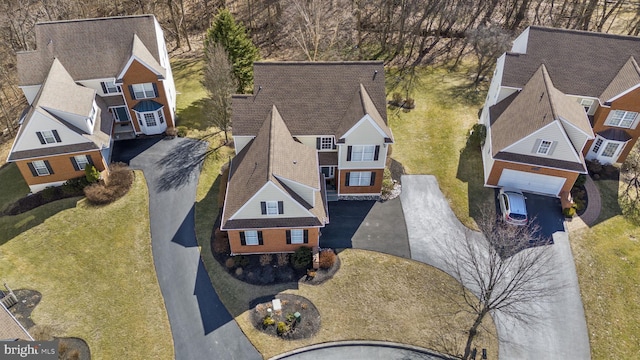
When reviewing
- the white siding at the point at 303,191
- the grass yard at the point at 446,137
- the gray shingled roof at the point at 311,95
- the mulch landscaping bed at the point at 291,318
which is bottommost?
the mulch landscaping bed at the point at 291,318

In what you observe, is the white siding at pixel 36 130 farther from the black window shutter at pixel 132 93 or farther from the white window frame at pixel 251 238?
the white window frame at pixel 251 238

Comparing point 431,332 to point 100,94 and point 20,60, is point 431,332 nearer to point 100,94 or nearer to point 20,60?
point 100,94

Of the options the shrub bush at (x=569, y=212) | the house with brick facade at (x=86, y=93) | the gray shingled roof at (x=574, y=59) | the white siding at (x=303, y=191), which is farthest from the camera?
the gray shingled roof at (x=574, y=59)

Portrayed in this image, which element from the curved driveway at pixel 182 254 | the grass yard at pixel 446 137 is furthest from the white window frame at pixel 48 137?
the grass yard at pixel 446 137

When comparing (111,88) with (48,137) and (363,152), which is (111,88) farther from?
(363,152)

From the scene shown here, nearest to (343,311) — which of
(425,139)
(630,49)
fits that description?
(425,139)

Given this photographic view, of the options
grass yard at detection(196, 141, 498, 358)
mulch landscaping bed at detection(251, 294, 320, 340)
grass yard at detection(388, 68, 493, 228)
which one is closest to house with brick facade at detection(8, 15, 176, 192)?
grass yard at detection(196, 141, 498, 358)
